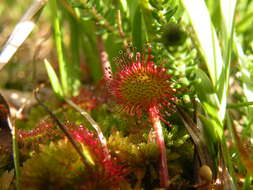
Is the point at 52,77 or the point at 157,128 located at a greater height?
the point at 52,77

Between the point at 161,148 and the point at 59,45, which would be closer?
the point at 161,148

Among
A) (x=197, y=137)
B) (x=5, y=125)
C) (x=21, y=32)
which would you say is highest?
(x=21, y=32)

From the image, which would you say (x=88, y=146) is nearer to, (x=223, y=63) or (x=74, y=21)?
(x=223, y=63)

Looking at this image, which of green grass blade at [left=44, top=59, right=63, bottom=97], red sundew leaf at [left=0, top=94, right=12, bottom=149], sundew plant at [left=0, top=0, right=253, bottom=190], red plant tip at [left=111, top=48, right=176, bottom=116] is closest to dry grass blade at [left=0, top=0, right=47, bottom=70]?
sundew plant at [left=0, top=0, right=253, bottom=190]

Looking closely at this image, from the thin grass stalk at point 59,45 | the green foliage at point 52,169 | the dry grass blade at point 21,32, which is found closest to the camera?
the green foliage at point 52,169

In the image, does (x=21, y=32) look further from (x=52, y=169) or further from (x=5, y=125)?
(x=52, y=169)

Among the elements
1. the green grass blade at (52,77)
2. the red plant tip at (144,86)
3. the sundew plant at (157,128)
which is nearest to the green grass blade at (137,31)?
the sundew plant at (157,128)

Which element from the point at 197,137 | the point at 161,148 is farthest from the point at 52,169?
the point at 197,137

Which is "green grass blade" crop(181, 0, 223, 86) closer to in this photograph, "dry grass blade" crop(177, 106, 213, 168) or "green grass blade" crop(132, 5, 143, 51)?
"dry grass blade" crop(177, 106, 213, 168)

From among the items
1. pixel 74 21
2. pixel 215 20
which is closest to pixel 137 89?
pixel 215 20

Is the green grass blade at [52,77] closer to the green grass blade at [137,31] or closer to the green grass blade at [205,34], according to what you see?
the green grass blade at [137,31]

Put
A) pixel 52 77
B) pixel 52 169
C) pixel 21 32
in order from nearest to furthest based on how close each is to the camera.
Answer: pixel 52 169, pixel 21 32, pixel 52 77
